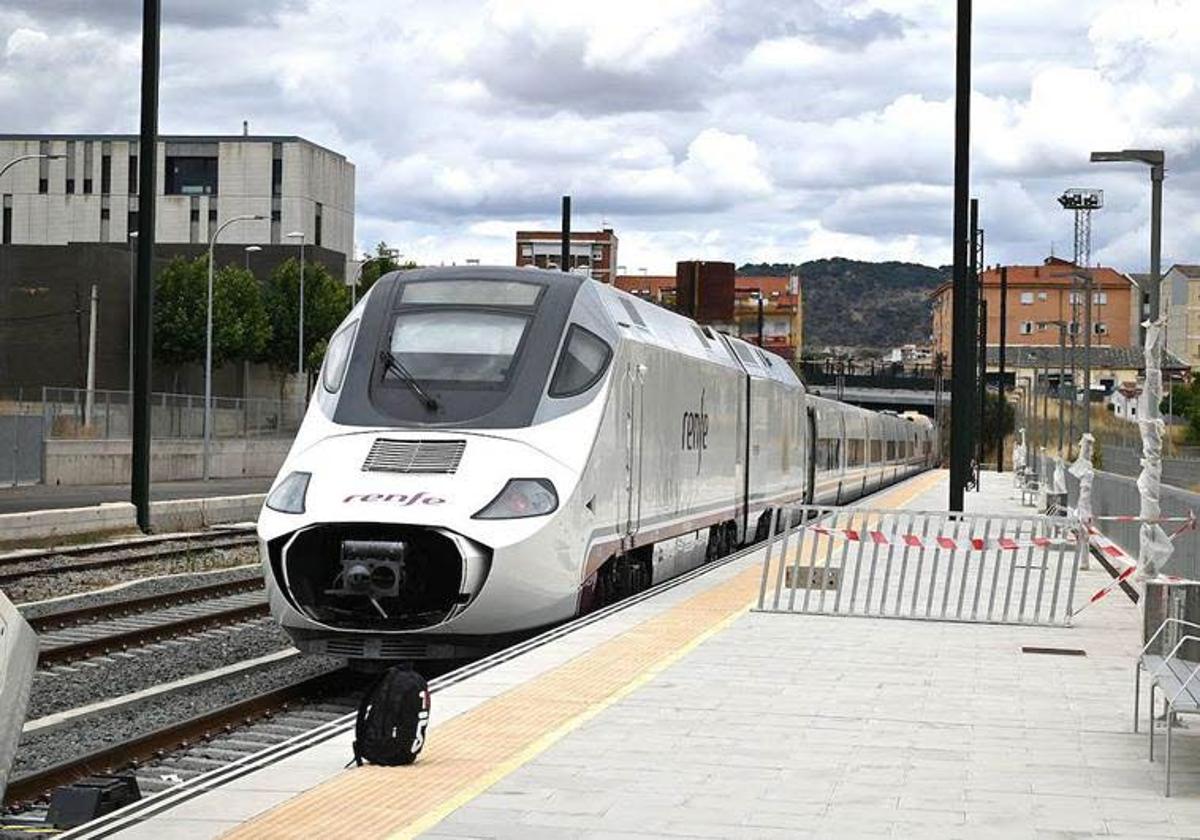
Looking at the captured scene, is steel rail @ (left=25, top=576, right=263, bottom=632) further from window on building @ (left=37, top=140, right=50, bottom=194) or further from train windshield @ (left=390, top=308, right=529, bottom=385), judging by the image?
window on building @ (left=37, top=140, right=50, bottom=194)

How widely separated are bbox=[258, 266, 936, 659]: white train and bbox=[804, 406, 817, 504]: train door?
15469 mm

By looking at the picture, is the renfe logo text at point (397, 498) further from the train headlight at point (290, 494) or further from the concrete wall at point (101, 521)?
the concrete wall at point (101, 521)

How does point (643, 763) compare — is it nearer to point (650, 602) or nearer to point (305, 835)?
point (305, 835)

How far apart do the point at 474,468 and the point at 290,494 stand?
133 cm

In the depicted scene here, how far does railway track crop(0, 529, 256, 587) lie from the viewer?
23656mm

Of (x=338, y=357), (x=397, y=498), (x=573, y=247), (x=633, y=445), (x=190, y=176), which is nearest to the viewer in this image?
(x=397, y=498)

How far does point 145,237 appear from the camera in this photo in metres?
30.0

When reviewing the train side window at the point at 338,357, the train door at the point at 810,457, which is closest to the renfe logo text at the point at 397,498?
the train side window at the point at 338,357

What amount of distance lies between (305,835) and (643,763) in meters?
2.19

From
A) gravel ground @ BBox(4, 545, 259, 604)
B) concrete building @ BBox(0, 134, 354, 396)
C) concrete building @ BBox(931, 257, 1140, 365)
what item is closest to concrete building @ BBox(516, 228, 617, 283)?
concrete building @ BBox(0, 134, 354, 396)

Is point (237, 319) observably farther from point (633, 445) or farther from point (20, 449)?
point (633, 445)

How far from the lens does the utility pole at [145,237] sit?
29.7m

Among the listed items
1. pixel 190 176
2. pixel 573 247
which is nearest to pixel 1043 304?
pixel 573 247

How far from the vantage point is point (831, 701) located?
11484mm
